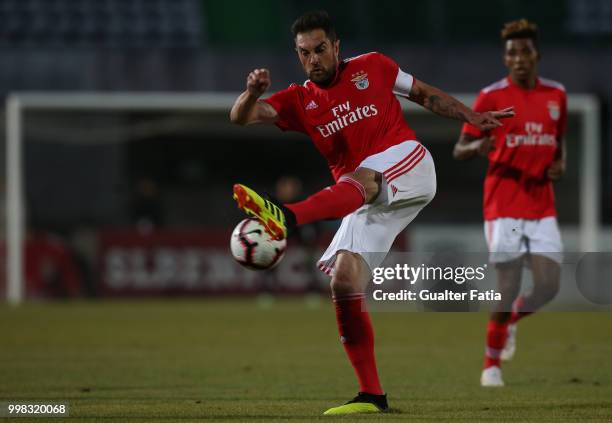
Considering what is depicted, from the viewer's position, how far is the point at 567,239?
61.3 feet

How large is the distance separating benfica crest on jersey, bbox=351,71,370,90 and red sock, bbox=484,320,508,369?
239cm

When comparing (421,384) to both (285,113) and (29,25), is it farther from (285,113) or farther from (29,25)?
(29,25)

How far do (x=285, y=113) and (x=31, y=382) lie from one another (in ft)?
9.27

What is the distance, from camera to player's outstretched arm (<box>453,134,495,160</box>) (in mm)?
7930

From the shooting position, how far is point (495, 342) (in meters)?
7.94

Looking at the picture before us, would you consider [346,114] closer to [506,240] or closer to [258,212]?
[258,212]

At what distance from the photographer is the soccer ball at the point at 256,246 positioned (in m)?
5.37

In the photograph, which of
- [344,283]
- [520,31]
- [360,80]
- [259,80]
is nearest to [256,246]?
[344,283]

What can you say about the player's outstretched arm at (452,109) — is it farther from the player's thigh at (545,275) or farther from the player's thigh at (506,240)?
the player's thigh at (545,275)

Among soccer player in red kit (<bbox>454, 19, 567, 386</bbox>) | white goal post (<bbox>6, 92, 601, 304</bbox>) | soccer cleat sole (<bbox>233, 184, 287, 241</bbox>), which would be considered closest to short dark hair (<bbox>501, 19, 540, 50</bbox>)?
soccer player in red kit (<bbox>454, 19, 567, 386</bbox>)

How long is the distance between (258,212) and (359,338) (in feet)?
3.81

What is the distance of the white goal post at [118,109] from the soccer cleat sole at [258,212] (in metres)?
12.5

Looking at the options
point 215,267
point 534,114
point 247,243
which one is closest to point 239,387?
point 247,243

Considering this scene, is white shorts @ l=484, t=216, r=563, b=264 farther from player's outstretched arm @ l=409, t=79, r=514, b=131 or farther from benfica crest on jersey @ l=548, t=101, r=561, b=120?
player's outstretched arm @ l=409, t=79, r=514, b=131
